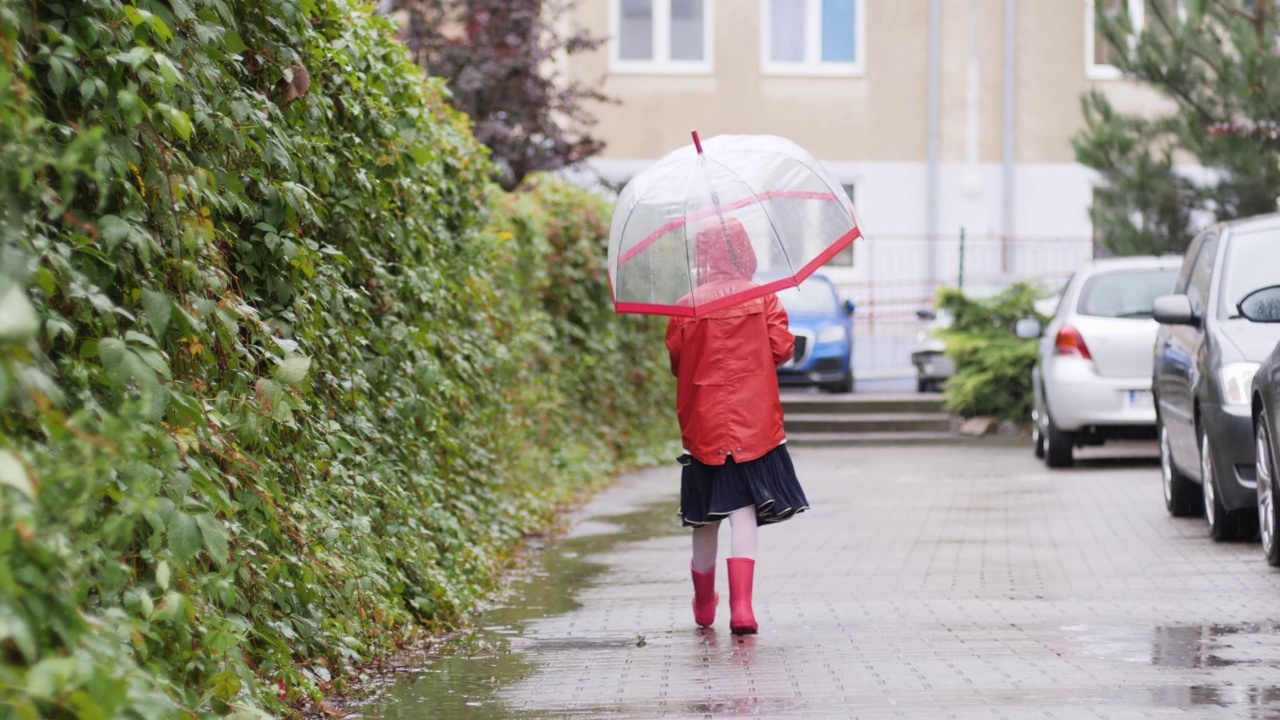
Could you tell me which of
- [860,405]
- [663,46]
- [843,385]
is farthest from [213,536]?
[663,46]

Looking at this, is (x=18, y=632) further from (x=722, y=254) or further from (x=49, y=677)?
(x=722, y=254)

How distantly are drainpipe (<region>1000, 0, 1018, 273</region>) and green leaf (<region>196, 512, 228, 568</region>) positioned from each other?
85.7ft

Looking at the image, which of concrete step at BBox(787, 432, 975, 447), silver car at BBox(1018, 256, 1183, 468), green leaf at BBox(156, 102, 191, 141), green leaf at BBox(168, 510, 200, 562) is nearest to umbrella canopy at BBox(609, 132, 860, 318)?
green leaf at BBox(156, 102, 191, 141)

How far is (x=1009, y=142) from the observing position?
29.9m

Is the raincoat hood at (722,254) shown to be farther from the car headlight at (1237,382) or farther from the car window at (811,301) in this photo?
the car window at (811,301)

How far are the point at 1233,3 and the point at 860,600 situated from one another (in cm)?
1278

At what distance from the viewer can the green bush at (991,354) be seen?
21312 mm

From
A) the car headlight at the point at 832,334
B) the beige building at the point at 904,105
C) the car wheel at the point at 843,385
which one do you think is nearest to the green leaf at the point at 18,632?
the car headlight at the point at 832,334

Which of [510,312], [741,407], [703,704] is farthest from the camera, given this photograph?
[510,312]

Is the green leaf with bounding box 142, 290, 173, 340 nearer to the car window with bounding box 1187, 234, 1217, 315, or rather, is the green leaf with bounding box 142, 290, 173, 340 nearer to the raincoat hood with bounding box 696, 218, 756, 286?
the raincoat hood with bounding box 696, 218, 756, 286

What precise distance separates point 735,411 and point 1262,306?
3.80 metres

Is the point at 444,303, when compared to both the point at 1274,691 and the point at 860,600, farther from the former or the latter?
the point at 1274,691

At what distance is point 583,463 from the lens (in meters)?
15.0

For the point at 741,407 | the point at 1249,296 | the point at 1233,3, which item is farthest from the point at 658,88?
the point at 741,407
